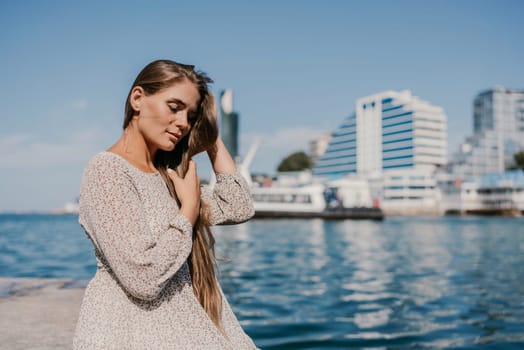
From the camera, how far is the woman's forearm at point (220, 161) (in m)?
1.43

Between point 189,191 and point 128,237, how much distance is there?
222 mm

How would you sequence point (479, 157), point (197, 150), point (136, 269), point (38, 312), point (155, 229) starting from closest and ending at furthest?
point (136, 269), point (155, 229), point (197, 150), point (38, 312), point (479, 157)

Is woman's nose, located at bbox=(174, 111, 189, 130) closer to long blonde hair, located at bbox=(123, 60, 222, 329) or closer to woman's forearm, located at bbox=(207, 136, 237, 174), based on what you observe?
long blonde hair, located at bbox=(123, 60, 222, 329)

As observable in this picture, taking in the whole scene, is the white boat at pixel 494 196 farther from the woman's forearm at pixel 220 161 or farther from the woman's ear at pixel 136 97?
the woman's ear at pixel 136 97

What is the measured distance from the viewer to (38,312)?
8.27 feet

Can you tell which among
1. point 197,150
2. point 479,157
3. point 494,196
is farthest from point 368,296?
point 479,157

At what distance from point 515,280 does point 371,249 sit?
5789 mm

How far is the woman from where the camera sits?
1059mm

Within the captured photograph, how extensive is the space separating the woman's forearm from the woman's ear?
0.26 m

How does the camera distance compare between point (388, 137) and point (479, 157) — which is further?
point (388, 137)

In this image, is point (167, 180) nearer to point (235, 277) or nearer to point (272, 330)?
point (272, 330)

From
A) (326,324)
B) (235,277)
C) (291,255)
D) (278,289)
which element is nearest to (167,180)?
(326,324)

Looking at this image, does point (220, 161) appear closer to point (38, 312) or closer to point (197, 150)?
point (197, 150)

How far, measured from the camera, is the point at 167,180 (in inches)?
50.6
